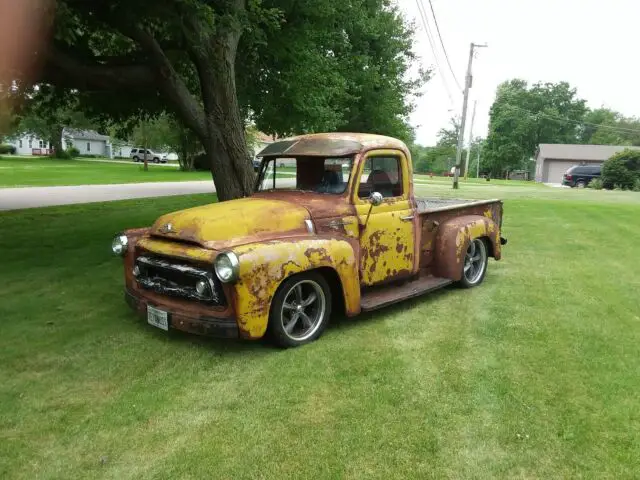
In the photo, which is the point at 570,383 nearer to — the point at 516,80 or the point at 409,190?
the point at 409,190

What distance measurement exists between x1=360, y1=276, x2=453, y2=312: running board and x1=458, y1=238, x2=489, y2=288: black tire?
69cm

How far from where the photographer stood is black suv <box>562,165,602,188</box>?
1586 inches

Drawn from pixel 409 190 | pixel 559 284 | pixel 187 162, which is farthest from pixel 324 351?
pixel 187 162

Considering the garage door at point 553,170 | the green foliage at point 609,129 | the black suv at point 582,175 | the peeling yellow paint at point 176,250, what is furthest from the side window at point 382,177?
the green foliage at point 609,129

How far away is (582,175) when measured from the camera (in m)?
40.8

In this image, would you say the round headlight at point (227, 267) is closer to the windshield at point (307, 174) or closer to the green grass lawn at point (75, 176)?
the windshield at point (307, 174)

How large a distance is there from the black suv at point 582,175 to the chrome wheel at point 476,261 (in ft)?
123

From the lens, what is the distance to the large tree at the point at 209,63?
8.23m

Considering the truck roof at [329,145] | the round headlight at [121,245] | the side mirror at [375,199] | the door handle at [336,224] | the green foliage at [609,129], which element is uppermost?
the green foliage at [609,129]

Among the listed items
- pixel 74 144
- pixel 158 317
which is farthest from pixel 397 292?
pixel 74 144

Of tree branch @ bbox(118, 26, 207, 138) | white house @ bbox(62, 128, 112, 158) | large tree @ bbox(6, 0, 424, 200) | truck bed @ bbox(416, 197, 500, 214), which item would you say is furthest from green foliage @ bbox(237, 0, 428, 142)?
white house @ bbox(62, 128, 112, 158)

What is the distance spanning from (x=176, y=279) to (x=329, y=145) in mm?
2049

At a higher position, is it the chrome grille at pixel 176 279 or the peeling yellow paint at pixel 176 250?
the peeling yellow paint at pixel 176 250

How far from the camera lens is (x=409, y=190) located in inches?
234
